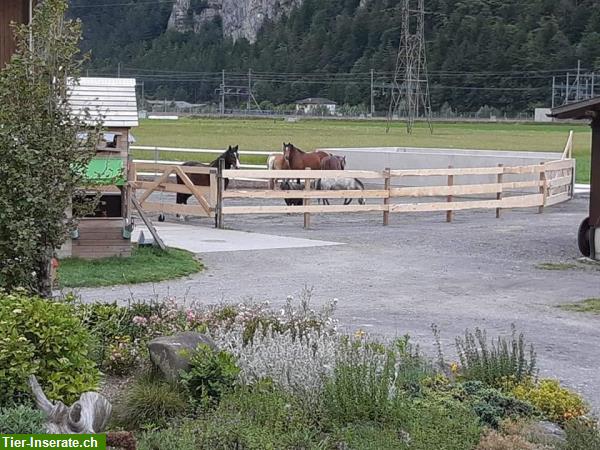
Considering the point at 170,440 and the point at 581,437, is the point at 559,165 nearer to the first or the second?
the point at 581,437

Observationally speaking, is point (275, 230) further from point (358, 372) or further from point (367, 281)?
point (358, 372)

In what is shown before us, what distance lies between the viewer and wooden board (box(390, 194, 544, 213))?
83.0ft

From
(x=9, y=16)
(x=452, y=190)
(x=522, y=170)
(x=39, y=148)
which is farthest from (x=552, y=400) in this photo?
(x=522, y=170)

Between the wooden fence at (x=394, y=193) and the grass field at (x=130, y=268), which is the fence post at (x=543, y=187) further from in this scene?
the grass field at (x=130, y=268)

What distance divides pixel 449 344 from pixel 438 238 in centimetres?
1088

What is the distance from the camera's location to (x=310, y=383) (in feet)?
24.9

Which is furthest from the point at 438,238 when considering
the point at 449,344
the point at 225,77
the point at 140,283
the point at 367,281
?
the point at 225,77

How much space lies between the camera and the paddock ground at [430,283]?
11961mm

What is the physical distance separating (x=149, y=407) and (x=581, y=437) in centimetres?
274

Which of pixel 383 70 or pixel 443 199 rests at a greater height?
Answer: pixel 383 70

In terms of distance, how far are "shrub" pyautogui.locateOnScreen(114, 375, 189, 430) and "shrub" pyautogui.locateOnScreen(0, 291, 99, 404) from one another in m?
0.28

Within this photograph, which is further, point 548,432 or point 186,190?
point 186,190

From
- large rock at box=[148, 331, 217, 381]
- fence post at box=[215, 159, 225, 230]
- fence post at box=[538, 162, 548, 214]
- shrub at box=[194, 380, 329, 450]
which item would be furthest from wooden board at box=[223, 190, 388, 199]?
shrub at box=[194, 380, 329, 450]

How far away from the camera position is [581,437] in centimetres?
677
